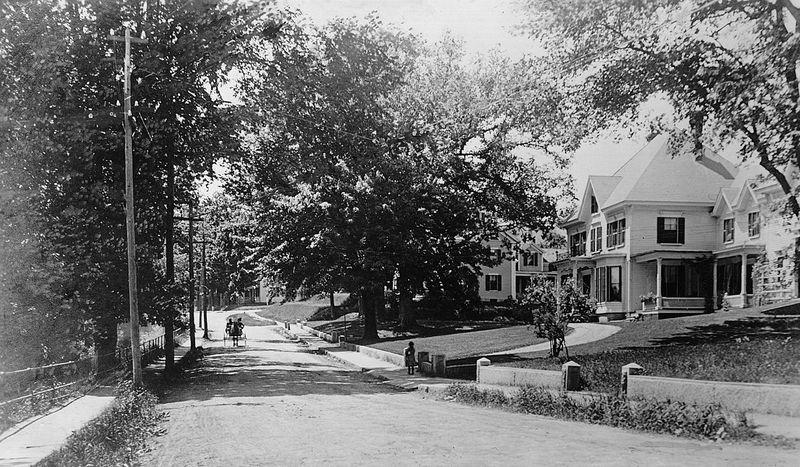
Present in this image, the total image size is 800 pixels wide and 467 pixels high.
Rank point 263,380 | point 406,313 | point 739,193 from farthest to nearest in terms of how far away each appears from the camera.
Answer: point 406,313 → point 263,380 → point 739,193

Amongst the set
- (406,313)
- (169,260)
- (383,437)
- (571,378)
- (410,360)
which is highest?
(169,260)

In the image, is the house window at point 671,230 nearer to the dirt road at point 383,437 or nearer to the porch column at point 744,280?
the porch column at point 744,280

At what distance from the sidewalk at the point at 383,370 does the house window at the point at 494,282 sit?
87.7 ft

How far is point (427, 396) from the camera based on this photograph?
2025cm

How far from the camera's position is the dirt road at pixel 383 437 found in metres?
9.80

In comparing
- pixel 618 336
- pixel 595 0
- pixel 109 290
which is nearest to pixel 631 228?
pixel 618 336

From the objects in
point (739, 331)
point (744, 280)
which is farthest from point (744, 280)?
point (739, 331)

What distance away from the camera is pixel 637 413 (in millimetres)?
12508

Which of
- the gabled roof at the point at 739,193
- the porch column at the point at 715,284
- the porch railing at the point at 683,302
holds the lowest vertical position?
the porch railing at the point at 683,302

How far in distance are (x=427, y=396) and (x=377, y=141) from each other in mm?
12598

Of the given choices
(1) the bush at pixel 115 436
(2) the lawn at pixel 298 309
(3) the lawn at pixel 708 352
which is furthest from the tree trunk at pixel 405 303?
(1) the bush at pixel 115 436

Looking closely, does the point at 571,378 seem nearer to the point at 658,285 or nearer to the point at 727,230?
the point at 727,230

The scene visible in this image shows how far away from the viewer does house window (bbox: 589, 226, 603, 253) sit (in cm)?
3711

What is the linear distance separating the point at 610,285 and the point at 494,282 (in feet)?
112
